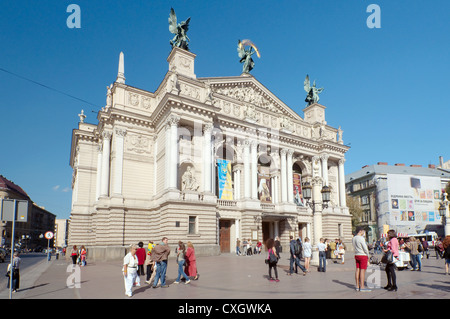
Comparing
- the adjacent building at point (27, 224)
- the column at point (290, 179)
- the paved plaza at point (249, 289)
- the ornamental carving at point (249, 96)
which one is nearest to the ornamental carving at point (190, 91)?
the ornamental carving at point (249, 96)

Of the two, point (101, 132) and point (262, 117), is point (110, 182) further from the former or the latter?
point (262, 117)

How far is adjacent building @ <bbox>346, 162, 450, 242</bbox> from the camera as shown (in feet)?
228

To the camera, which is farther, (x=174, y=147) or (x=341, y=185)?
(x=341, y=185)

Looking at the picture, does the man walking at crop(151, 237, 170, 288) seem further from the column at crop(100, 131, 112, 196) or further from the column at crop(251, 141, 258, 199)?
the column at crop(251, 141, 258, 199)

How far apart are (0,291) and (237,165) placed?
27418mm

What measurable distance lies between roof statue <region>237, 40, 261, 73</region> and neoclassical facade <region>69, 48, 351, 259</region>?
1.98 meters

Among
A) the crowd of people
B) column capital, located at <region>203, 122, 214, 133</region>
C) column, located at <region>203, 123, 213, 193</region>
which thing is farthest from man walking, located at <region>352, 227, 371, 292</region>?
column capital, located at <region>203, 122, 214, 133</region>

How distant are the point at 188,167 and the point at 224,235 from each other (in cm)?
865

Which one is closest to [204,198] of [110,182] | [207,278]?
[110,182]

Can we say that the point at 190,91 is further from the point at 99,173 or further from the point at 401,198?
the point at 401,198

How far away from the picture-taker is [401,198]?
70312 millimetres

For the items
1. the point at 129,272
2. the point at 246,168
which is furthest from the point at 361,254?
the point at 246,168

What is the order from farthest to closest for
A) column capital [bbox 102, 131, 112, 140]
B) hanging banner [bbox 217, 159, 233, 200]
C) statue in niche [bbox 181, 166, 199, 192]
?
hanging banner [bbox 217, 159, 233, 200], column capital [bbox 102, 131, 112, 140], statue in niche [bbox 181, 166, 199, 192]

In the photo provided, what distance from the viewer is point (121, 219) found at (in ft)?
104
